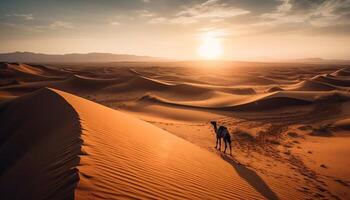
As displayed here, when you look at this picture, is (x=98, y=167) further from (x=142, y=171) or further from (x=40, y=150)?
(x=40, y=150)

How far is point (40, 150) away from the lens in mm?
5527

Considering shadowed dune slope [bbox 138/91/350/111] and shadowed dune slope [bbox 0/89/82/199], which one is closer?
shadowed dune slope [bbox 0/89/82/199]

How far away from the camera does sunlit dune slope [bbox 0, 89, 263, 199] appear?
3646 millimetres

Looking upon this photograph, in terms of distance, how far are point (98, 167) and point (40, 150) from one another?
215 cm

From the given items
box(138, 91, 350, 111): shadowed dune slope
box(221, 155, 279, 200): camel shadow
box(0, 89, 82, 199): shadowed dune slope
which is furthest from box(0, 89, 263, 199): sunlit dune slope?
box(138, 91, 350, 111): shadowed dune slope

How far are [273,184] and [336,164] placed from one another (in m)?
3.73

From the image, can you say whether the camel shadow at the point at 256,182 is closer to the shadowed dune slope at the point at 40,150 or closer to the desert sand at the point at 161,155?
the desert sand at the point at 161,155

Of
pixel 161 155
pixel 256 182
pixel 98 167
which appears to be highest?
pixel 98 167

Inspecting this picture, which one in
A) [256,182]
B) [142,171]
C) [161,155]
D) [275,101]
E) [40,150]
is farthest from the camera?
[275,101]

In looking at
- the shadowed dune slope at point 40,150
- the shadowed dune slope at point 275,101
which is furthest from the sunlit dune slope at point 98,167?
the shadowed dune slope at point 275,101

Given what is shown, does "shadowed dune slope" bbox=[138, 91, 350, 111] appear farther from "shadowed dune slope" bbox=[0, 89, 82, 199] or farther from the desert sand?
"shadowed dune slope" bbox=[0, 89, 82, 199]

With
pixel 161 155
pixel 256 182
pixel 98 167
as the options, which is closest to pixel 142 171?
pixel 98 167

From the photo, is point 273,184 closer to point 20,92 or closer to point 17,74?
point 20,92

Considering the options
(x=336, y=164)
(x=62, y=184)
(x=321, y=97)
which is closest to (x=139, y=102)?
(x=321, y=97)
